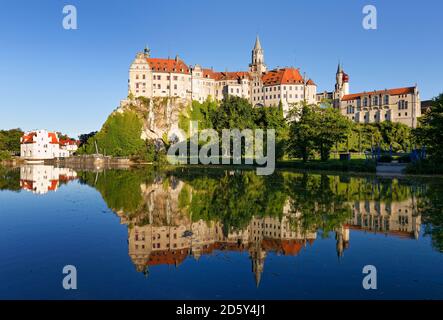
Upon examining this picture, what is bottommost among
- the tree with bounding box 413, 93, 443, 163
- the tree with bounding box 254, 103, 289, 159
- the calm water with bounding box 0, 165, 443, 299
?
the calm water with bounding box 0, 165, 443, 299

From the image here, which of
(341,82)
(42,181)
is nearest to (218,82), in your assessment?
(341,82)

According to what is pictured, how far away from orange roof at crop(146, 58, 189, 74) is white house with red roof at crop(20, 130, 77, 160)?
48157 mm

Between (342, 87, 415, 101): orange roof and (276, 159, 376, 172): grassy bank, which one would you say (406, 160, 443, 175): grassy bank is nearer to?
(276, 159, 376, 172): grassy bank

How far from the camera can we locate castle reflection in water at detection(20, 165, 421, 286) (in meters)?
14.4

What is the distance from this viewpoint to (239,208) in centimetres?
2348

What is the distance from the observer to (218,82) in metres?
130

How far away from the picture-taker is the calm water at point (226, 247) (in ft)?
34.6

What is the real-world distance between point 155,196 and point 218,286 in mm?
20436

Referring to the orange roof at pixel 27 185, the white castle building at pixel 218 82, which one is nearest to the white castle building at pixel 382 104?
the white castle building at pixel 218 82

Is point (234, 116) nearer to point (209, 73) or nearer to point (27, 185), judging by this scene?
point (209, 73)

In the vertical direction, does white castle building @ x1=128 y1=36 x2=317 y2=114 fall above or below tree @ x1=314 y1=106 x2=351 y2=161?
above

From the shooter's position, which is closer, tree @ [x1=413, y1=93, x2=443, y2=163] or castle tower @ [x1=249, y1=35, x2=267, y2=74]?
tree @ [x1=413, y1=93, x2=443, y2=163]

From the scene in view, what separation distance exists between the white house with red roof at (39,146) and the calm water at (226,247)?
115m

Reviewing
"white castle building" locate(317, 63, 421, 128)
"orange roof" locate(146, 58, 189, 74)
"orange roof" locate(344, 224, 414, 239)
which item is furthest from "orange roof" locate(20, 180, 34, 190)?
"white castle building" locate(317, 63, 421, 128)
